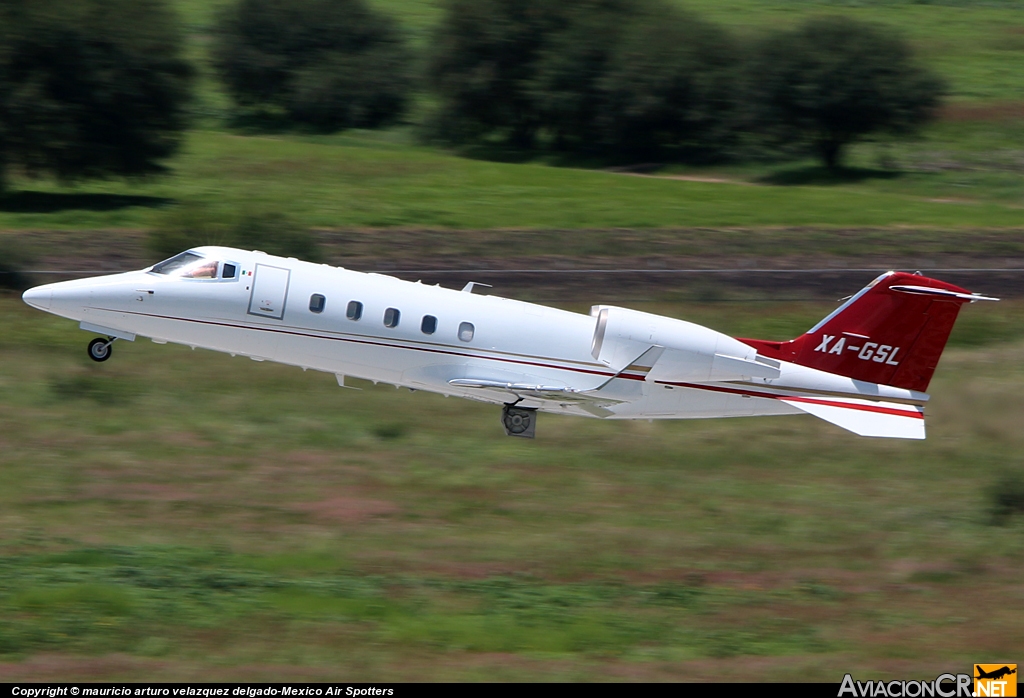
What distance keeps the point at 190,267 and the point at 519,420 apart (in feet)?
21.1

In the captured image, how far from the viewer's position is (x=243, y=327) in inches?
799

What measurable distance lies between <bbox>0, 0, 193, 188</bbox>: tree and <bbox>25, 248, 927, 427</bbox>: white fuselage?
24313 mm

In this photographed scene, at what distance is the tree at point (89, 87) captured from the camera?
41.5 m

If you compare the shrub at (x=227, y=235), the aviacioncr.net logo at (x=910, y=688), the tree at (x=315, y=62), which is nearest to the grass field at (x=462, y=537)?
the aviacioncr.net logo at (x=910, y=688)

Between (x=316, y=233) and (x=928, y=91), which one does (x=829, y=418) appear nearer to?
(x=316, y=233)

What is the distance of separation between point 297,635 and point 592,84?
47.3 metres

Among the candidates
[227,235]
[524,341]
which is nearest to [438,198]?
[227,235]

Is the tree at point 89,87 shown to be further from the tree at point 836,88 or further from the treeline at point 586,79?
the tree at point 836,88

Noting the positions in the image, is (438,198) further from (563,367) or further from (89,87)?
(563,367)

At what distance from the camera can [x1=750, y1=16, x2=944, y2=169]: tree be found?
55938mm

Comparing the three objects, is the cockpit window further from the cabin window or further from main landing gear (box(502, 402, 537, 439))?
main landing gear (box(502, 402, 537, 439))

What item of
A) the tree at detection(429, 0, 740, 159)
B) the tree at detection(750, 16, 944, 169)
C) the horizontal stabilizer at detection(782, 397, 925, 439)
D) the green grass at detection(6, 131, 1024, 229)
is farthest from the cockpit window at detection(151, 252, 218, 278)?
the tree at detection(750, 16, 944, 169)

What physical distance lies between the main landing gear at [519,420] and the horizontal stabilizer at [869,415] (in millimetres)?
4602

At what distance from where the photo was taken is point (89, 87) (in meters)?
42.7
